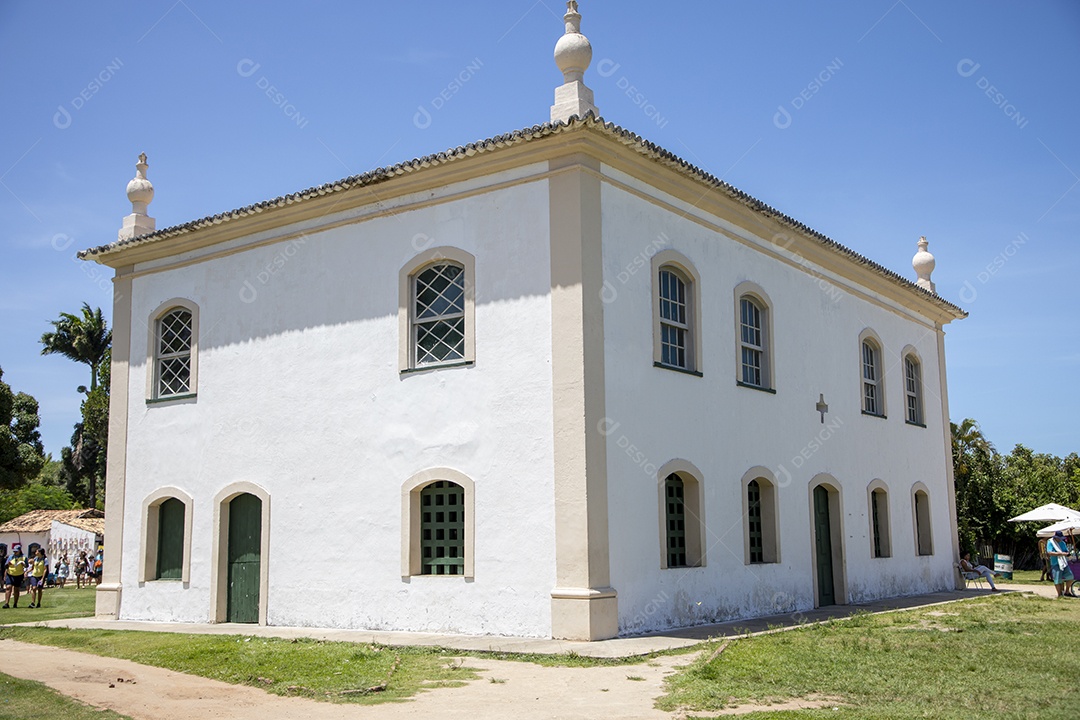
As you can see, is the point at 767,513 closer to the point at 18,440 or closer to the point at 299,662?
the point at 299,662

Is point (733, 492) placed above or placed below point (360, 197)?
below

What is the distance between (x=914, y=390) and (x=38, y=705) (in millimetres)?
18346

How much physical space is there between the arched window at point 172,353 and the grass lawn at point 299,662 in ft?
14.9

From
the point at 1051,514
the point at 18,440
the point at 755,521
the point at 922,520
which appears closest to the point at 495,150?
the point at 755,521

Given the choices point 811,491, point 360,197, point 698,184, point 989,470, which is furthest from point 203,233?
point 989,470

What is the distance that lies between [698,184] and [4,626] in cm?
1183

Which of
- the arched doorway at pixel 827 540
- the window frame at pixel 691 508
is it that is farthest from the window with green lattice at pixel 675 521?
the arched doorway at pixel 827 540

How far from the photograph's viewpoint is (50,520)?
36094 mm

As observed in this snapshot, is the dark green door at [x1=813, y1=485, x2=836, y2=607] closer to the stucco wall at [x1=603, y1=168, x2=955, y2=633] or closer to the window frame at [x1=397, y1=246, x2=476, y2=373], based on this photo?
the stucco wall at [x1=603, y1=168, x2=955, y2=633]

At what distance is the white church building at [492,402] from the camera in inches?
477

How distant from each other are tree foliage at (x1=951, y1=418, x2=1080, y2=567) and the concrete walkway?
14.7 meters

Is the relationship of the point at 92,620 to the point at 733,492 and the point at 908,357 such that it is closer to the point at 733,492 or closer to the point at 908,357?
the point at 733,492

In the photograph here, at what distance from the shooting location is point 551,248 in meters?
12.3

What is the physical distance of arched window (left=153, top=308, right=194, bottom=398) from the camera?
1612 centimetres
